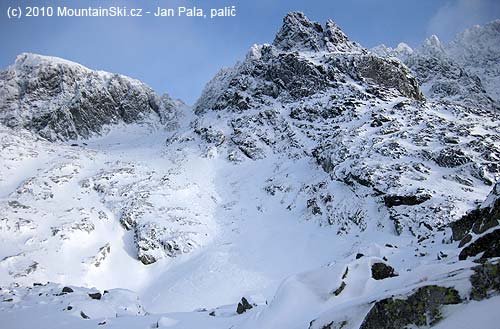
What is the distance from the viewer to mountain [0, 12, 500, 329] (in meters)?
8.61

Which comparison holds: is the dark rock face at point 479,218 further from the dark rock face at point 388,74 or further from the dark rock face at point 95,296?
the dark rock face at point 388,74

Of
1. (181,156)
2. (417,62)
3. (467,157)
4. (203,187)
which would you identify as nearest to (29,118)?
(181,156)

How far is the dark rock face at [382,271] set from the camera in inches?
352

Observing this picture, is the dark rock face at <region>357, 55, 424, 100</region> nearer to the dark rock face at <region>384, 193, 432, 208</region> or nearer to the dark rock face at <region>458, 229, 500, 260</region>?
the dark rock face at <region>384, 193, 432, 208</region>

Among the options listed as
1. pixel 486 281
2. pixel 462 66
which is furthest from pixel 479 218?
pixel 462 66

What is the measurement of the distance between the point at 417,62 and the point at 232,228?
72724mm

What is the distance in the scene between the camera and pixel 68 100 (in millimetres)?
81625

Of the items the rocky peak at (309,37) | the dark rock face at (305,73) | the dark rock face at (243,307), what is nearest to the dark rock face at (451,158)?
the dark rock face at (305,73)

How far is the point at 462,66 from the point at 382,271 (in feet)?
373

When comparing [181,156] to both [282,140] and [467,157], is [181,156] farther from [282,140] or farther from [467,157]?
[467,157]

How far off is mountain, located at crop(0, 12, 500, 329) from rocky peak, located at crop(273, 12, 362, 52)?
9.94ft

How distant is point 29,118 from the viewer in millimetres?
77562

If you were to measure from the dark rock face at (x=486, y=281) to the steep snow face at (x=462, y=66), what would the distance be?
7180 cm

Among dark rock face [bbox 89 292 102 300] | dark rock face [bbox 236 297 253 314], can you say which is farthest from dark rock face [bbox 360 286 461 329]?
dark rock face [bbox 89 292 102 300]
